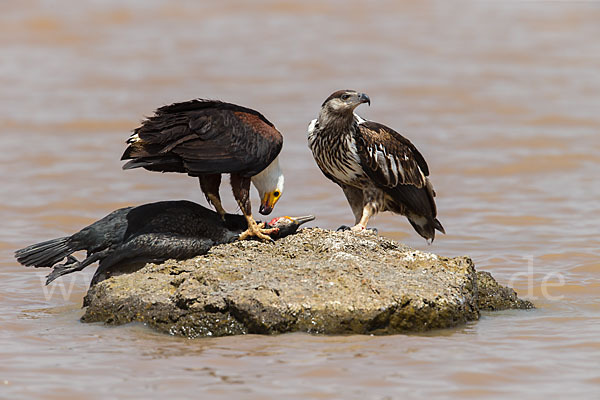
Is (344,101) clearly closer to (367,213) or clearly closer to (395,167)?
(395,167)

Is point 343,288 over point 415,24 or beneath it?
beneath

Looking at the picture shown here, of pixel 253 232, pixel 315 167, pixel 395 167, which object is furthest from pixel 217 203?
pixel 315 167

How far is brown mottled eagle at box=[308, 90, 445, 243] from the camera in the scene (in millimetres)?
8055

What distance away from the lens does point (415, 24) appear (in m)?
22.1

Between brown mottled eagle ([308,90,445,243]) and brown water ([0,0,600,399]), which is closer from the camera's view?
brown water ([0,0,600,399])

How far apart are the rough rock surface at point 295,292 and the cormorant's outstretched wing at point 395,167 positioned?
129 centimetres

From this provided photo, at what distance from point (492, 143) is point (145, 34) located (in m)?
10.0

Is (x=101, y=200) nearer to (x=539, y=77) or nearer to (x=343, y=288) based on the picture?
(x=343, y=288)

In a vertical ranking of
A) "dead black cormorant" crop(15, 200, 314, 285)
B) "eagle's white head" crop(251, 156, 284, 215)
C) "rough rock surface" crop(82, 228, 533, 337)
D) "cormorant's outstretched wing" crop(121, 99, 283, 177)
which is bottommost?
"rough rock surface" crop(82, 228, 533, 337)

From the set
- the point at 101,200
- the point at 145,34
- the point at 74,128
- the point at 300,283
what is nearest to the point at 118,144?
the point at 74,128

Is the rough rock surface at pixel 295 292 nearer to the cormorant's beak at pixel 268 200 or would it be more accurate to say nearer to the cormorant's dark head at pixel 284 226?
the cormorant's dark head at pixel 284 226

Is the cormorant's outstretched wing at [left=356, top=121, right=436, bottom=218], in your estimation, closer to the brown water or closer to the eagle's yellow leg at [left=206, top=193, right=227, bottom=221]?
the brown water

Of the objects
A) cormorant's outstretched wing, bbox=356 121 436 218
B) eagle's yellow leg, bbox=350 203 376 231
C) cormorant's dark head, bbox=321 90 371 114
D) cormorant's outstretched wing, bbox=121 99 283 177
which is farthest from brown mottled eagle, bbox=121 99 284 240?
eagle's yellow leg, bbox=350 203 376 231

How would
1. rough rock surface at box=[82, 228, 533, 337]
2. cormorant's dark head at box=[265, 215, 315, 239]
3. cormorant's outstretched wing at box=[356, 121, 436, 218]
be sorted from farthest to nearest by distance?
cormorant's outstretched wing at box=[356, 121, 436, 218]
cormorant's dark head at box=[265, 215, 315, 239]
rough rock surface at box=[82, 228, 533, 337]
